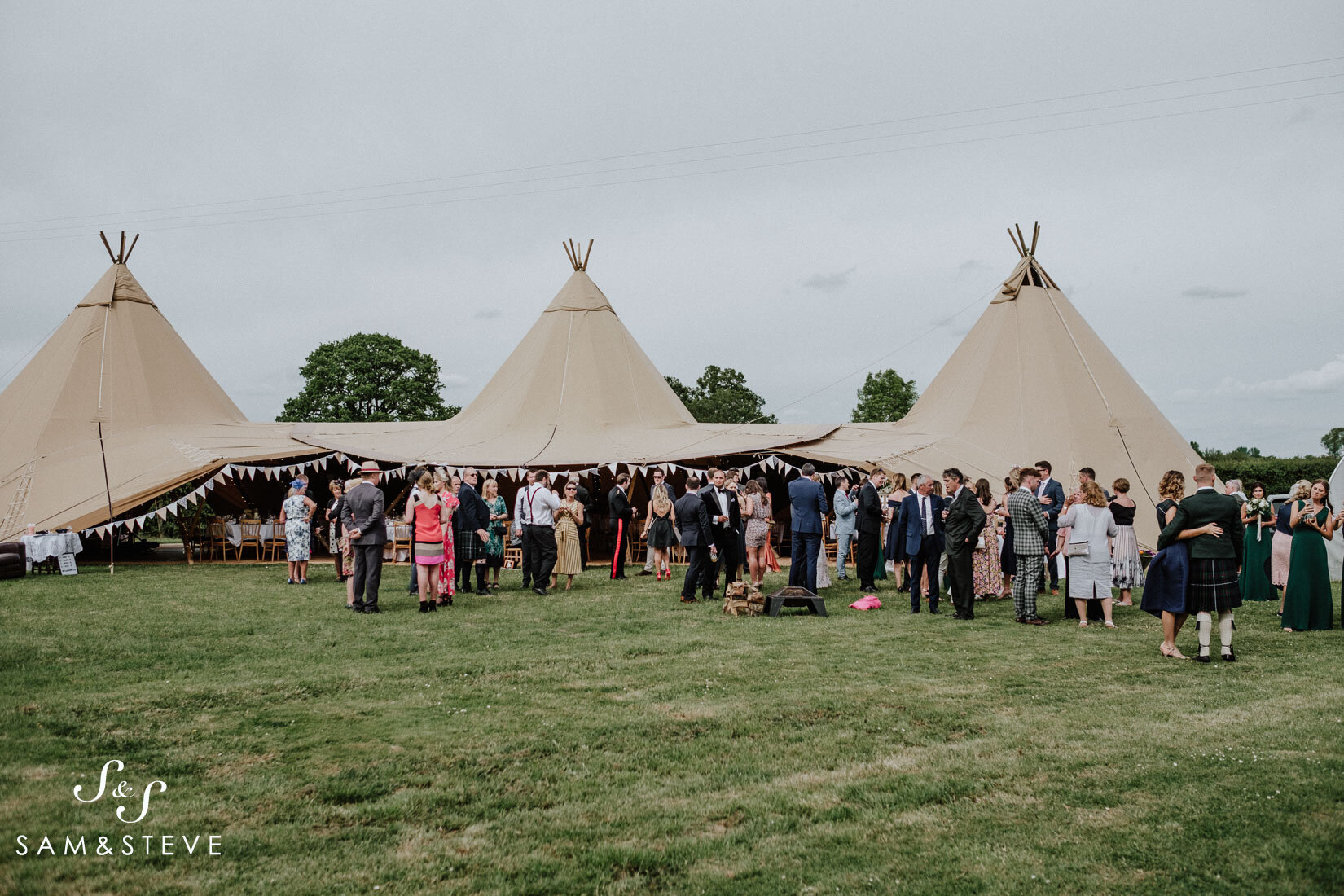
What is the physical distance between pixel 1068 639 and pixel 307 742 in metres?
5.85

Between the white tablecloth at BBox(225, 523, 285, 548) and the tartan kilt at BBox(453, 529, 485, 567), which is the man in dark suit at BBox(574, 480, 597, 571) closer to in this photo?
the tartan kilt at BBox(453, 529, 485, 567)

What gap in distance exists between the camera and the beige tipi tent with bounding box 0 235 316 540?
45.5ft

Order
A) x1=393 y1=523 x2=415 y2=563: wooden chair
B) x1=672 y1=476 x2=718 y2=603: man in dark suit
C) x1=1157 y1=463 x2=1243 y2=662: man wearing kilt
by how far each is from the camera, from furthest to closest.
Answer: x1=393 y1=523 x2=415 y2=563: wooden chair
x1=672 y1=476 x2=718 y2=603: man in dark suit
x1=1157 y1=463 x2=1243 y2=662: man wearing kilt

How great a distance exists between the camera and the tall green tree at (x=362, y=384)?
34625 mm

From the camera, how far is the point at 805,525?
9.53 metres

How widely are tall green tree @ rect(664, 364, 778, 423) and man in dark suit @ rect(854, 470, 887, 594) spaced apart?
33.1 meters

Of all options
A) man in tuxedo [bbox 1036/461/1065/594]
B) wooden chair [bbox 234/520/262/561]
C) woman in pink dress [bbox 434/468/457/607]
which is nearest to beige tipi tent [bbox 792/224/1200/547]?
man in tuxedo [bbox 1036/461/1065/594]

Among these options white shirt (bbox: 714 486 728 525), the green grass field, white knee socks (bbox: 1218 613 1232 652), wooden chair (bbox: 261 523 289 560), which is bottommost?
the green grass field

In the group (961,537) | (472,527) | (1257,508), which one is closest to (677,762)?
(961,537)

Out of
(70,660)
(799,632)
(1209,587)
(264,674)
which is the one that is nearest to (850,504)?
(799,632)

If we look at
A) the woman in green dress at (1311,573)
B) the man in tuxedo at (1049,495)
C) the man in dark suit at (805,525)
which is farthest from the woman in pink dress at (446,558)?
the woman in green dress at (1311,573)

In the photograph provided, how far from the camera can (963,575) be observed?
335 inches

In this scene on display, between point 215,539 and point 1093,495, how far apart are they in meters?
14.5

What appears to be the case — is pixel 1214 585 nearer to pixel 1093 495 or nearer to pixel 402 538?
pixel 1093 495
